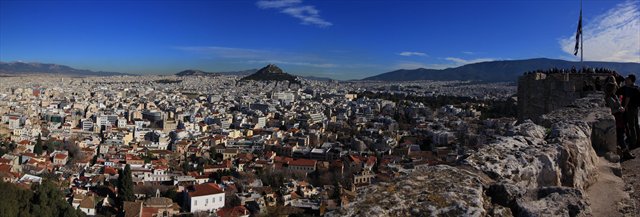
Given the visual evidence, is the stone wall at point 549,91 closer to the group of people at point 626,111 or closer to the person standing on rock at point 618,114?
the group of people at point 626,111

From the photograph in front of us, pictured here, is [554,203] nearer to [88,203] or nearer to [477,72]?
[88,203]

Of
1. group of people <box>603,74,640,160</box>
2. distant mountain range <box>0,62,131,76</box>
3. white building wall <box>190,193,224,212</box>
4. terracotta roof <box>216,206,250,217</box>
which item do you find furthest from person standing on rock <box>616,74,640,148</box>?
distant mountain range <box>0,62,131,76</box>

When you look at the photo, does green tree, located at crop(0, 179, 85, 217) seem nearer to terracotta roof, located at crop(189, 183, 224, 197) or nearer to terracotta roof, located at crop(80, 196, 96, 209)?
terracotta roof, located at crop(80, 196, 96, 209)

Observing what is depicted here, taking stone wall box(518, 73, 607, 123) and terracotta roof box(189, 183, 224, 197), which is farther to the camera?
terracotta roof box(189, 183, 224, 197)

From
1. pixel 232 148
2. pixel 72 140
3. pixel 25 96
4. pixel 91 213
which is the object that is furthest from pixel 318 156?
pixel 25 96

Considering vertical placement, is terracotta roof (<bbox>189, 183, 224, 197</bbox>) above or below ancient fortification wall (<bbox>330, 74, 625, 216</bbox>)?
below

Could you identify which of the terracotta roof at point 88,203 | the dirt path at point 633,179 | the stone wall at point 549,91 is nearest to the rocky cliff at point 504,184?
the dirt path at point 633,179
